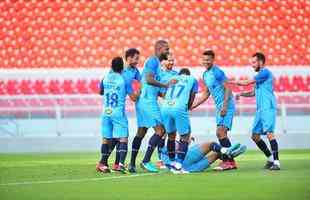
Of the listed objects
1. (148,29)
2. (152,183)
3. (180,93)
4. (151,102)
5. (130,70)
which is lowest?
(152,183)

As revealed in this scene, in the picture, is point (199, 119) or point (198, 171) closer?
point (198, 171)

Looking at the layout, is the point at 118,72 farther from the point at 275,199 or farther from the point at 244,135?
the point at 244,135

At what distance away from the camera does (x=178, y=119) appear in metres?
12.8

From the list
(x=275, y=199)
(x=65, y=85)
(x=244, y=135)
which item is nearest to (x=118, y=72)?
(x=275, y=199)

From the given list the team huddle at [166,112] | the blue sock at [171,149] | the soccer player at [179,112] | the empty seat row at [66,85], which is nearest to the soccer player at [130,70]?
the team huddle at [166,112]

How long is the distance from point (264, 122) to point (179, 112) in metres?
1.25

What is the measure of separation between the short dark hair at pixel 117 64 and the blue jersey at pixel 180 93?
626 mm

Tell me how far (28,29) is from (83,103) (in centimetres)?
994

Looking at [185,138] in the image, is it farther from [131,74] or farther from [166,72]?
[166,72]

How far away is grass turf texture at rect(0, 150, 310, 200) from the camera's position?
9758 millimetres

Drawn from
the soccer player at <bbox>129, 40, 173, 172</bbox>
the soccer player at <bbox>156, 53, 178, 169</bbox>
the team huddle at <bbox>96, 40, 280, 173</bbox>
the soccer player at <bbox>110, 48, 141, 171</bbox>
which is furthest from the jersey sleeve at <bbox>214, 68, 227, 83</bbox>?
the soccer player at <bbox>110, 48, 141, 171</bbox>

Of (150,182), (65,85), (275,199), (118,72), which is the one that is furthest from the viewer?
(65,85)

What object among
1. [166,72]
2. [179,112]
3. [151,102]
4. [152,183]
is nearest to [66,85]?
[166,72]

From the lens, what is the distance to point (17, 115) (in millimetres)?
21594
